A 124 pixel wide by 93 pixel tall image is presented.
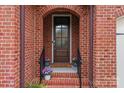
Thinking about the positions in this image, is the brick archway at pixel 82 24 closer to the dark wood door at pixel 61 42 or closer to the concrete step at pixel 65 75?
the concrete step at pixel 65 75

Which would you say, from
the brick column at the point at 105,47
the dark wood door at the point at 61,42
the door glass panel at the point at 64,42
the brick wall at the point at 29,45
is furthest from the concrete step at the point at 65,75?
the door glass panel at the point at 64,42

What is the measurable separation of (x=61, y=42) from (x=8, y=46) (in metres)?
5.31

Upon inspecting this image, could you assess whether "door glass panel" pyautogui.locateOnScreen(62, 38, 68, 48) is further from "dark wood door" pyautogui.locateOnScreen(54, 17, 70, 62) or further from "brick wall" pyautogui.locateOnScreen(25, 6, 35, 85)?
"brick wall" pyautogui.locateOnScreen(25, 6, 35, 85)

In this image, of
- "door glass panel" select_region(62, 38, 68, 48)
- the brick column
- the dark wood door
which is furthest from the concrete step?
"door glass panel" select_region(62, 38, 68, 48)

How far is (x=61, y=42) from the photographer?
36.7 ft

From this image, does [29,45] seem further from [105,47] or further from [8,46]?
[105,47]

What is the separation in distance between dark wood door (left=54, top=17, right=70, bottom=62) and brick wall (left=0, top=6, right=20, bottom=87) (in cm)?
514

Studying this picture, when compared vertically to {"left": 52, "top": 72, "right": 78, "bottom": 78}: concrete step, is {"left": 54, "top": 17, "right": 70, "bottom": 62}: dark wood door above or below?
above

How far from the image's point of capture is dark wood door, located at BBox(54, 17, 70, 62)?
36.3 ft

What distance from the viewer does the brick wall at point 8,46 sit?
5.97 meters
